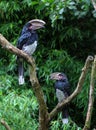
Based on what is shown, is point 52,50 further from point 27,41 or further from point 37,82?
point 37,82

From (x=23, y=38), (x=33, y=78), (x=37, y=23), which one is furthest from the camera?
(x=23, y=38)

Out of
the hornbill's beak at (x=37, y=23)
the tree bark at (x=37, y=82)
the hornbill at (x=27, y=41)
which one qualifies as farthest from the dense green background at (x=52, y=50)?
the tree bark at (x=37, y=82)

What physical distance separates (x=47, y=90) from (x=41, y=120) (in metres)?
1.67

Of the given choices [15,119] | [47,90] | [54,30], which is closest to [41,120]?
[15,119]

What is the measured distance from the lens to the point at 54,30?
356 centimetres

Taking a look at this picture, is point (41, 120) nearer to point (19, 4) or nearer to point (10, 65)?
point (10, 65)

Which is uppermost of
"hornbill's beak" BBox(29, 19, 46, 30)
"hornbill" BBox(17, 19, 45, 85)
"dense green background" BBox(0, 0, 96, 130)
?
"hornbill's beak" BBox(29, 19, 46, 30)

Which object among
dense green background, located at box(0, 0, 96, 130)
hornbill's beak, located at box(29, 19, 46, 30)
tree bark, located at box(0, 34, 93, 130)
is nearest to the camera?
tree bark, located at box(0, 34, 93, 130)

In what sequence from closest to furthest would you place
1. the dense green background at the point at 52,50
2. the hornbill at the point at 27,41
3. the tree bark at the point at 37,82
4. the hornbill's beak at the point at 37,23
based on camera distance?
the tree bark at the point at 37,82 < the hornbill's beak at the point at 37,23 < the hornbill at the point at 27,41 < the dense green background at the point at 52,50

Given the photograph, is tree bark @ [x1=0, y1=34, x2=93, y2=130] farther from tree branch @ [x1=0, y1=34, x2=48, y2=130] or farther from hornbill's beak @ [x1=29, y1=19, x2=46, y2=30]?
hornbill's beak @ [x1=29, y1=19, x2=46, y2=30]

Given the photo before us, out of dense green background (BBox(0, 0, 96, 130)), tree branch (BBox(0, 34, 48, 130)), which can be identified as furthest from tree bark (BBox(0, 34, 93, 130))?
dense green background (BBox(0, 0, 96, 130))

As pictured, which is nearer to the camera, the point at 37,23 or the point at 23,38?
the point at 37,23

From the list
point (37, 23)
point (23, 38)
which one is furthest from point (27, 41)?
point (37, 23)

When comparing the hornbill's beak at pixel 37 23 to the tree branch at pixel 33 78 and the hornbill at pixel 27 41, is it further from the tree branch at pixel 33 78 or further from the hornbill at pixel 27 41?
the tree branch at pixel 33 78
